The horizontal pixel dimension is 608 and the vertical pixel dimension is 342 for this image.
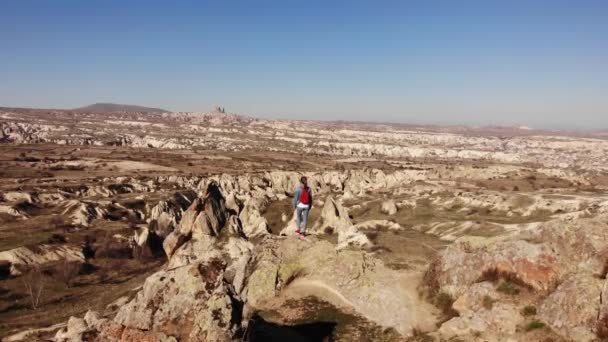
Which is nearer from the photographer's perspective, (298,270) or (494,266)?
(494,266)

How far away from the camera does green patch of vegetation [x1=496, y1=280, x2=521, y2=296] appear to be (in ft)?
71.2

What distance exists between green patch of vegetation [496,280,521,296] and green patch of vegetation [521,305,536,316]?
0.99 metres

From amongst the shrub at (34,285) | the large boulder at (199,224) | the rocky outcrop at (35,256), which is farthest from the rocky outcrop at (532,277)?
the rocky outcrop at (35,256)

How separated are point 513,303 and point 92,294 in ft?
213

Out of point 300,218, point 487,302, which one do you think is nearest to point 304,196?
point 300,218

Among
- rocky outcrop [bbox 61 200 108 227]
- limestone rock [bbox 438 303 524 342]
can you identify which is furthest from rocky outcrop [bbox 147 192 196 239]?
limestone rock [bbox 438 303 524 342]

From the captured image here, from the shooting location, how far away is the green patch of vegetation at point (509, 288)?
71.2ft

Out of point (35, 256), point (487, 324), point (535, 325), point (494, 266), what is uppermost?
point (494, 266)

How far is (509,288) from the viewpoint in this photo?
2197 cm

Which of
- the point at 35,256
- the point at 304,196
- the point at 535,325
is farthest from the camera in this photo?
the point at 35,256

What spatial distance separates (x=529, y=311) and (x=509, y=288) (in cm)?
157

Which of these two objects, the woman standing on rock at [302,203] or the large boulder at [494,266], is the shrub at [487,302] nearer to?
the large boulder at [494,266]

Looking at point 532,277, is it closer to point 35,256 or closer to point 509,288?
point 509,288

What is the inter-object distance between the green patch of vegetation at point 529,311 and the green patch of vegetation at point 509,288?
38.9 inches
